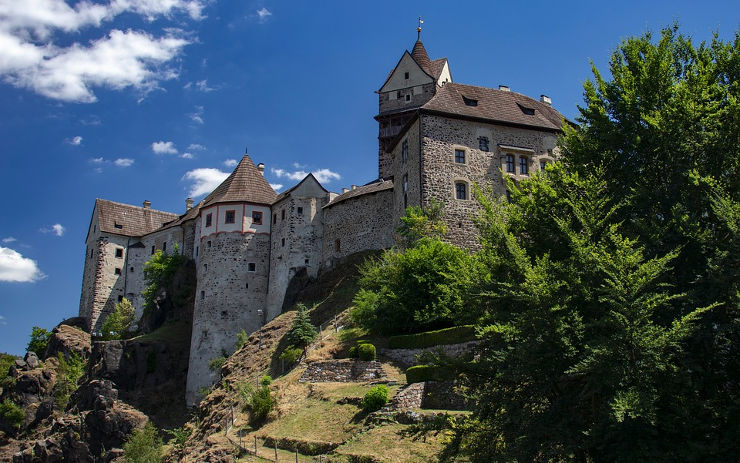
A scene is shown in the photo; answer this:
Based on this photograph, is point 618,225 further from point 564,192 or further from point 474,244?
point 474,244

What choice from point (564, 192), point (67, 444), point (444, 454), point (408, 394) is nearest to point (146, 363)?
point (67, 444)

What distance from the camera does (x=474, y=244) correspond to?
38.9 meters

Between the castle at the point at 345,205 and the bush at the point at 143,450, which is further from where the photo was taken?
the castle at the point at 345,205

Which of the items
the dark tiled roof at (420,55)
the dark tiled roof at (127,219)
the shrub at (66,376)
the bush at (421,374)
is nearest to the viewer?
the bush at (421,374)

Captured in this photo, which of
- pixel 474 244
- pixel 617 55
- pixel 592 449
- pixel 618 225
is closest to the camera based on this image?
pixel 592 449

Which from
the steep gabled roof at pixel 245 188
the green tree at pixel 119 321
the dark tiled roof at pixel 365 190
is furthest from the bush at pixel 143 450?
the green tree at pixel 119 321

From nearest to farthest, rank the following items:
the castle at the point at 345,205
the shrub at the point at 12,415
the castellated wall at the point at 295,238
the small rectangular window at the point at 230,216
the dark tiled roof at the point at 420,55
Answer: the castle at the point at 345,205, the castellated wall at the point at 295,238, the small rectangular window at the point at 230,216, the shrub at the point at 12,415, the dark tiled roof at the point at 420,55

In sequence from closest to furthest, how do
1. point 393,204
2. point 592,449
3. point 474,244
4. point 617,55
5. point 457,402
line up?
point 592,449 < point 617,55 < point 457,402 < point 474,244 < point 393,204

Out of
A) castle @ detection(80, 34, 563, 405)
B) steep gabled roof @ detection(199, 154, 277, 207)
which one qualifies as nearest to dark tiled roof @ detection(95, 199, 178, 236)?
castle @ detection(80, 34, 563, 405)

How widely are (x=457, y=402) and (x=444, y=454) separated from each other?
521cm

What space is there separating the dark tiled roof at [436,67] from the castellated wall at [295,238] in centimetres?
1441

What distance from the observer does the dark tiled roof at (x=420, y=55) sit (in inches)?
2247

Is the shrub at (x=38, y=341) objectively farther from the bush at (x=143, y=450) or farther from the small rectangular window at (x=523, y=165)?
the small rectangular window at (x=523, y=165)

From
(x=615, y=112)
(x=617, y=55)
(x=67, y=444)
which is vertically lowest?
(x=67, y=444)
